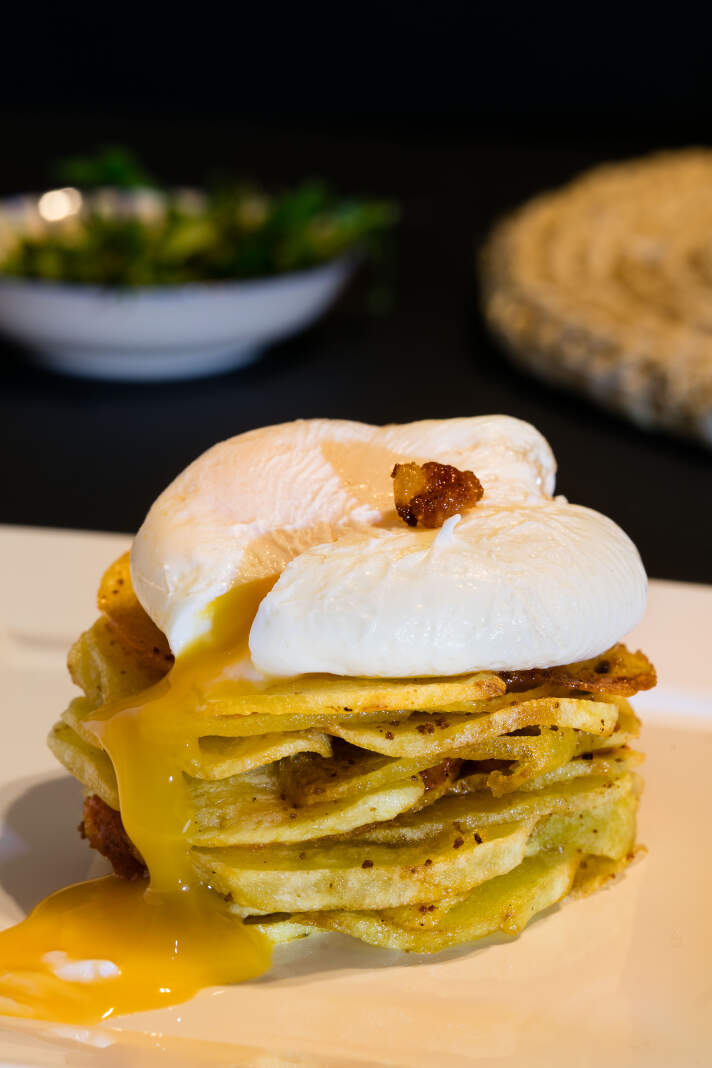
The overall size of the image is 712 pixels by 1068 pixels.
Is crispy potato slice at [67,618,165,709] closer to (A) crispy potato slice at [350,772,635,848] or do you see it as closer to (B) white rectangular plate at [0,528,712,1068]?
(B) white rectangular plate at [0,528,712,1068]

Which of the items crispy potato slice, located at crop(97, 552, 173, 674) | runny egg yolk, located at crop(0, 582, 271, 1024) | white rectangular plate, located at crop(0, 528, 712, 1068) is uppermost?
crispy potato slice, located at crop(97, 552, 173, 674)

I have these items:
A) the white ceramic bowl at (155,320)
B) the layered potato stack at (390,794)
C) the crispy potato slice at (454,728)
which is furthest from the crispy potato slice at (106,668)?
the white ceramic bowl at (155,320)

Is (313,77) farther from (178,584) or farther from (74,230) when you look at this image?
(178,584)

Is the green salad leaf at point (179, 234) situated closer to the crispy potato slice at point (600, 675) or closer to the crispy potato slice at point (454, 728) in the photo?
the crispy potato slice at point (600, 675)

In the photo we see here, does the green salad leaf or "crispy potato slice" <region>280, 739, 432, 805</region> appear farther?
the green salad leaf

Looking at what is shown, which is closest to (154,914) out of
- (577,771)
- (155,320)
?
(577,771)

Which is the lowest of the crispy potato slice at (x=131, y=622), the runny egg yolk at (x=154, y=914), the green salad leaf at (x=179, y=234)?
the runny egg yolk at (x=154, y=914)

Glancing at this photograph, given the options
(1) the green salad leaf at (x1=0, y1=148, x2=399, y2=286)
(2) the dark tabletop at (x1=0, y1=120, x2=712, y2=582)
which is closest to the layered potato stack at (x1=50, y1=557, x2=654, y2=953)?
(2) the dark tabletop at (x1=0, y1=120, x2=712, y2=582)
